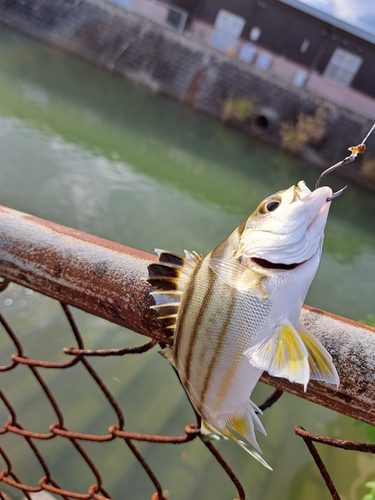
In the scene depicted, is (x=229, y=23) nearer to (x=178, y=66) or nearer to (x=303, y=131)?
(x=178, y=66)

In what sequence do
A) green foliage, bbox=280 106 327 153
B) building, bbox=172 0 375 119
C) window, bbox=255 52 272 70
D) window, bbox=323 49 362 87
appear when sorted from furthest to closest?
1. window, bbox=323 49 362 87
2. window, bbox=255 52 272 70
3. building, bbox=172 0 375 119
4. green foliage, bbox=280 106 327 153

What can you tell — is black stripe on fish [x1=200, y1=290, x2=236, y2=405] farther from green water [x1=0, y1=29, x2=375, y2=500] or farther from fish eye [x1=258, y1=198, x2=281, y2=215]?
green water [x1=0, y1=29, x2=375, y2=500]

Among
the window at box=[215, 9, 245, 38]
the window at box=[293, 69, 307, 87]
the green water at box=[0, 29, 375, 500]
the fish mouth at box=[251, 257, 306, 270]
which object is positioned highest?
the window at box=[215, 9, 245, 38]

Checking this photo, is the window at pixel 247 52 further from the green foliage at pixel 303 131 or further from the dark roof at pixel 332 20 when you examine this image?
the green foliage at pixel 303 131

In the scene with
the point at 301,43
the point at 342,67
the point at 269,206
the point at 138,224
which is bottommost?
the point at 138,224

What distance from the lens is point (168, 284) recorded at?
680 millimetres

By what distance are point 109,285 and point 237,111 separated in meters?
A: 13.8

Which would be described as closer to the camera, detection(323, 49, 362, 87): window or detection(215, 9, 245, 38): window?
detection(323, 49, 362, 87): window

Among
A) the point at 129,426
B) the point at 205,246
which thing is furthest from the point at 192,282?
the point at 205,246

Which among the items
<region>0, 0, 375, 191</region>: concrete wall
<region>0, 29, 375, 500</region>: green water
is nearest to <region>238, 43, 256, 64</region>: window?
<region>0, 0, 375, 191</region>: concrete wall

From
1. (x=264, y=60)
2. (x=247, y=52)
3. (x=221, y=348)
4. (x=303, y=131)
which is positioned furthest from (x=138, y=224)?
(x=264, y=60)

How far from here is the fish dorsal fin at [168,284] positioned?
65 centimetres

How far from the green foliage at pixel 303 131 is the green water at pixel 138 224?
34.5 inches

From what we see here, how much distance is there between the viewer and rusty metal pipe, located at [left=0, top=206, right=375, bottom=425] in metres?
0.58
